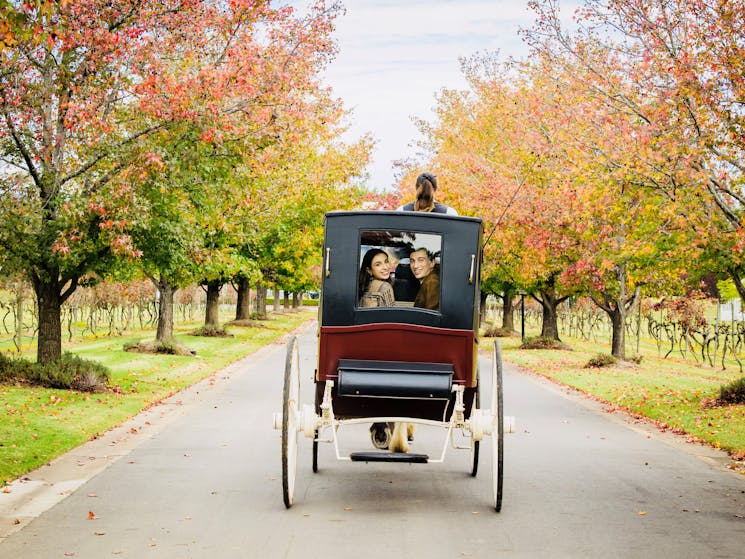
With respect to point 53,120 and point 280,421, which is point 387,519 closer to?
point 280,421

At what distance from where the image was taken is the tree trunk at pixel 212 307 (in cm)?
3934

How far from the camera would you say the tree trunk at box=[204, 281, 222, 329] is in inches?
1549

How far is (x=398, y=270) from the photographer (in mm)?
8469

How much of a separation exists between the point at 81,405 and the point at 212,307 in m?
26.0

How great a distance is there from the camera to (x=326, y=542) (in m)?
6.73

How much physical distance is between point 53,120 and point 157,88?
224 centimetres

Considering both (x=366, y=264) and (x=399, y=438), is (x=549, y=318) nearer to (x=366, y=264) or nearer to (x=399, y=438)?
(x=399, y=438)

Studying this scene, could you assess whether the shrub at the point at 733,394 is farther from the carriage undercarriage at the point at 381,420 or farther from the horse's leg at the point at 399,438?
the carriage undercarriage at the point at 381,420

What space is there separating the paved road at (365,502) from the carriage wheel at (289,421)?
0.89 ft

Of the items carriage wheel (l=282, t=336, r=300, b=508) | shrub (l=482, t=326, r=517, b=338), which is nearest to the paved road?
carriage wheel (l=282, t=336, r=300, b=508)

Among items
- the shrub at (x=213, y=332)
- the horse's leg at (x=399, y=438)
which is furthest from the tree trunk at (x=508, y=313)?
the horse's leg at (x=399, y=438)

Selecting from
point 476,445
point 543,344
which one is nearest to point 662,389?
point 476,445

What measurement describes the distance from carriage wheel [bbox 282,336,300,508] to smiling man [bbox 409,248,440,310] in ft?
4.00

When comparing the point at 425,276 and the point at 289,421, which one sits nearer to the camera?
the point at 289,421
